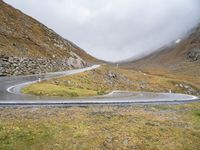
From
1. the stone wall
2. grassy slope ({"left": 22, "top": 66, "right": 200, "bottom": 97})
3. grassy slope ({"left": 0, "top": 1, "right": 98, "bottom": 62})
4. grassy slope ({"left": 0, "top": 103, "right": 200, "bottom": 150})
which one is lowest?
grassy slope ({"left": 0, "top": 103, "right": 200, "bottom": 150})

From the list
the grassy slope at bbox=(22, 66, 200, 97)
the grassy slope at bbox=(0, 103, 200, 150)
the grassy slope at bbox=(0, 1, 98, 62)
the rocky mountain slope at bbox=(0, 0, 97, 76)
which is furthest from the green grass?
the grassy slope at bbox=(0, 1, 98, 62)

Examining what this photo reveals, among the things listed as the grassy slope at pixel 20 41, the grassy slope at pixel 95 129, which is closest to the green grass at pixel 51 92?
the grassy slope at pixel 95 129

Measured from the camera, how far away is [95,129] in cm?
2830

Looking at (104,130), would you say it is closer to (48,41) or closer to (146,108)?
(146,108)

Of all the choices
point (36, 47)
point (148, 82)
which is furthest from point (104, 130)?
point (36, 47)

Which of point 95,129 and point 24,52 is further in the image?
point 24,52

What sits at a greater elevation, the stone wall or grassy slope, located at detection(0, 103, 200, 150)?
the stone wall

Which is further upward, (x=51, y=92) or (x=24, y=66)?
(x=24, y=66)

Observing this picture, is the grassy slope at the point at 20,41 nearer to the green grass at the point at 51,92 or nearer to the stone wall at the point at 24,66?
the stone wall at the point at 24,66

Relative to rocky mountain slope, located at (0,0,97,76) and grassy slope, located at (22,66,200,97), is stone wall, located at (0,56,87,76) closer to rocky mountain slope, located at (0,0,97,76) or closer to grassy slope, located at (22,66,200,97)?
rocky mountain slope, located at (0,0,97,76)

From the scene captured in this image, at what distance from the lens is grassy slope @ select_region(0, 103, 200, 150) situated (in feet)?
84.5

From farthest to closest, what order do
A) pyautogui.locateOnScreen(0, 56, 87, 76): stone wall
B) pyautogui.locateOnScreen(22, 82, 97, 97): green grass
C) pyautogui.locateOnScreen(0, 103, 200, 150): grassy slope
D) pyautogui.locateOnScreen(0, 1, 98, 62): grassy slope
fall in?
pyautogui.locateOnScreen(0, 1, 98, 62): grassy slope < pyautogui.locateOnScreen(0, 56, 87, 76): stone wall < pyautogui.locateOnScreen(22, 82, 97, 97): green grass < pyautogui.locateOnScreen(0, 103, 200, 150): grassy slope

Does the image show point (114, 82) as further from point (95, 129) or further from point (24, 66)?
point (95, 129)

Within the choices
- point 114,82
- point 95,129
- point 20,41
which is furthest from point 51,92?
point 20,41
